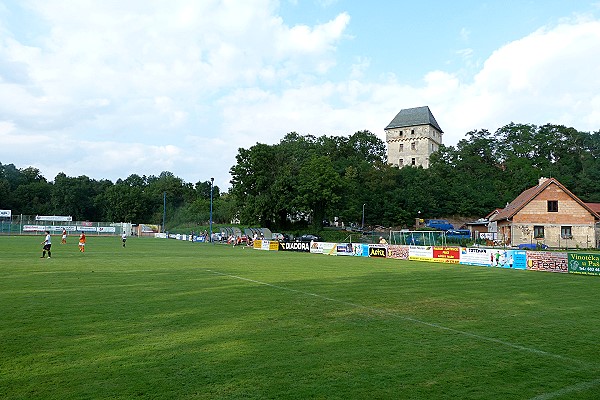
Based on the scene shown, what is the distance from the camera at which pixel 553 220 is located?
177 ft

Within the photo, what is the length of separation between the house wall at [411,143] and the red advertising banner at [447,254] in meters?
86.9

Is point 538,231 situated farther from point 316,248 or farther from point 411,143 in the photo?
point 411,143

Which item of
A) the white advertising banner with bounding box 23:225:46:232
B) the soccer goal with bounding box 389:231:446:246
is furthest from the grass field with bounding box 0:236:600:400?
the white advertising banner with bounding box 23:225:46:232

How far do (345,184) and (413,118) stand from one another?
173 ft

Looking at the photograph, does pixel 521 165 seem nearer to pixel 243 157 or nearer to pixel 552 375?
pixel 243 157

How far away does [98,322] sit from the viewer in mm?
9797

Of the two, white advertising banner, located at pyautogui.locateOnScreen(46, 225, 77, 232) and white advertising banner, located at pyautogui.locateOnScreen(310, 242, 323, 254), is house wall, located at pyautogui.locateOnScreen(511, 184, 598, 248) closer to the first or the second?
white advertising banner, located at pyautogui.locateOnScreen(310, 242, 323, 254)

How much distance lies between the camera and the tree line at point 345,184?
7356 cm

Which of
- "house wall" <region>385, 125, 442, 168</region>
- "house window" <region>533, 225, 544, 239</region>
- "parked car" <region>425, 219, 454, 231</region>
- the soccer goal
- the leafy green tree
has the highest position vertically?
"house wall" <region>385, 125, 442, 168</region>

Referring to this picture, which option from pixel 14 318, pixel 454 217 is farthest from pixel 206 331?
pixel 454 217

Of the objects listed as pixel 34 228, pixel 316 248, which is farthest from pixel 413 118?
pixel 34 228

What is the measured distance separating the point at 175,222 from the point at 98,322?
99.2 metres

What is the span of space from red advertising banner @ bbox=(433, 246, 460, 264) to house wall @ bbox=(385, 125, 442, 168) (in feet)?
285

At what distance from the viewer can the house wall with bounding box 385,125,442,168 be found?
382 ft
